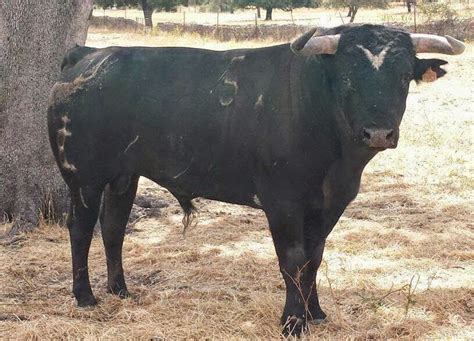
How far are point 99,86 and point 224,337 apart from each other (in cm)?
191

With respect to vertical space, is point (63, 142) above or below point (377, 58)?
below

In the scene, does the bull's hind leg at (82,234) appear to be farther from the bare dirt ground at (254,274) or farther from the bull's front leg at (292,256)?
the bull's front leg at (292,256)

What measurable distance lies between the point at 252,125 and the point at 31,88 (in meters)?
3.19

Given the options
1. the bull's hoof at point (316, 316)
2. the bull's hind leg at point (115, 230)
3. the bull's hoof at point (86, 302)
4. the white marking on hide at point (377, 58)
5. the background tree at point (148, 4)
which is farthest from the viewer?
the background tree at point (148, 4)

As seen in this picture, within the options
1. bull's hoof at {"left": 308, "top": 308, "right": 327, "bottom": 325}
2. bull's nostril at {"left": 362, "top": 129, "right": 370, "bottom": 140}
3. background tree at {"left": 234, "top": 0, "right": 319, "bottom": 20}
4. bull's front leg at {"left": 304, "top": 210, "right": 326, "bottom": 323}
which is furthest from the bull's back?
background tree at {"left": 234, "top": 0, "right": 319, "bottom": 20}

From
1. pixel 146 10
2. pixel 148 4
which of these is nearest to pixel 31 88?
pixel 146 10

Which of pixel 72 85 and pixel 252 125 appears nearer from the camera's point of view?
pixel 252 125

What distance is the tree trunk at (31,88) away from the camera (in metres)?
6.92

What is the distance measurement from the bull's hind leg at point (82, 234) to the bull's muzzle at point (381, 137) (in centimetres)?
212

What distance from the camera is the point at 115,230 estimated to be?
218 inches

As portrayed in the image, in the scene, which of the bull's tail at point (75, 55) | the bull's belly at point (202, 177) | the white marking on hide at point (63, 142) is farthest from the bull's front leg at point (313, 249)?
the bull's tail at point (75, 55)

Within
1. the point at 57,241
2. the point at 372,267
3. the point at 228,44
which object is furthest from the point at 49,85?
the point at 228,44

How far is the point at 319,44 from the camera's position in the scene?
165 inches

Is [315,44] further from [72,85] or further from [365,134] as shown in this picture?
[72,85]
